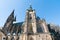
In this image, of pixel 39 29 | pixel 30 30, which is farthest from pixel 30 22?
pixel 39 29

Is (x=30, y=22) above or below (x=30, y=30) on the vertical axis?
above

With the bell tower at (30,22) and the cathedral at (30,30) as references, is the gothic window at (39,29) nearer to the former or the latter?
the cathedral at (30,30)

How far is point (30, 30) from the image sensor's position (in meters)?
62.3

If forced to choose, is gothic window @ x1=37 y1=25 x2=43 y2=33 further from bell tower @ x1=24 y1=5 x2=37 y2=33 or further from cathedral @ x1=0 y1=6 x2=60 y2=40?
bell tower @ x1=24 y1=5 x2=37 y2=33

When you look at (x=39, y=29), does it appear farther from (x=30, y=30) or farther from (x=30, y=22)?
(x=30, y=22)

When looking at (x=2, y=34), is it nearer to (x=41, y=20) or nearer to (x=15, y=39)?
(x=15, y=39)

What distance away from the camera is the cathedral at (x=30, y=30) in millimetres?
59469

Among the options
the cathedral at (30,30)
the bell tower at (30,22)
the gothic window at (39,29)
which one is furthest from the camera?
the gothic window at (39,29)

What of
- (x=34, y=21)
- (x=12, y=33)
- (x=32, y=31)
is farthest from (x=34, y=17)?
(x=12, y=33)

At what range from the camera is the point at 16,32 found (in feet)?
206

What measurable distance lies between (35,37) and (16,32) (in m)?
8.38

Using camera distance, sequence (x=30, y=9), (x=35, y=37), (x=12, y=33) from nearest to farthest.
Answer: (x=35, y=37)
(x=12, y=33)
(x=30, y=9)

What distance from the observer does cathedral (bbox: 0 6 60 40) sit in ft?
195

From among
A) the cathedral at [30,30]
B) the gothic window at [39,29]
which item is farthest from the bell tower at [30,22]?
the gothic window at [39,29]
